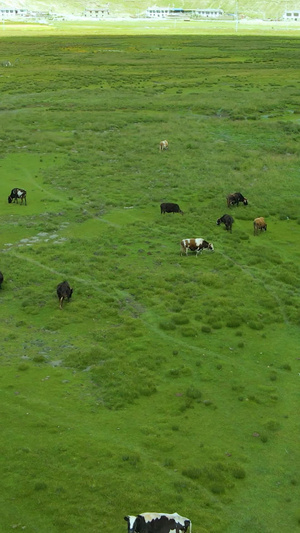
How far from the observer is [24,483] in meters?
18.3

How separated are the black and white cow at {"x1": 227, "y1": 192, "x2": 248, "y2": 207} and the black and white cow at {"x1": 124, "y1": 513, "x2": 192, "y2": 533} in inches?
1227

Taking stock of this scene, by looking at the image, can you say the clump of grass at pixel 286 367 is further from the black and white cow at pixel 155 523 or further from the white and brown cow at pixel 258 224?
the white and brown cow at pixel 258 224

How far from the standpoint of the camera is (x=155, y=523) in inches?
618

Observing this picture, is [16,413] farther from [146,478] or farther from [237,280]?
[237,280]

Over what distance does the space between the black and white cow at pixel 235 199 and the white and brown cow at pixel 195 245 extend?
929cm

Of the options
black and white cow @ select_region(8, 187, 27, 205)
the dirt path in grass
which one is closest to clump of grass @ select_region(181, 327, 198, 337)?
the dirt path in grass

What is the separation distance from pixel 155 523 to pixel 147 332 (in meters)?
12.5

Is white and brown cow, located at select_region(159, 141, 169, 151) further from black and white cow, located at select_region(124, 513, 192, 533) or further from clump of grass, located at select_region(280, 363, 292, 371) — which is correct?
black and white cow, located at select_region(124, 513, 192, 533)

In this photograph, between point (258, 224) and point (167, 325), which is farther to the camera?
point (258, 224)

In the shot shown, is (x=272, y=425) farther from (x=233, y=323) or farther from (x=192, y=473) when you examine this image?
(x=233, y=323)

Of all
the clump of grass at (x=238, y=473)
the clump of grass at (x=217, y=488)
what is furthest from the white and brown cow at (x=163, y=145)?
the clump of grass at (x=217, y=488)

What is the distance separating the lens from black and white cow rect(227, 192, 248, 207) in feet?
147

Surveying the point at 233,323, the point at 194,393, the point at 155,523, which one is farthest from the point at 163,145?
the point at 155,523

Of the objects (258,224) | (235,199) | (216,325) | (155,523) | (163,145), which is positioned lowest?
(216,325)
